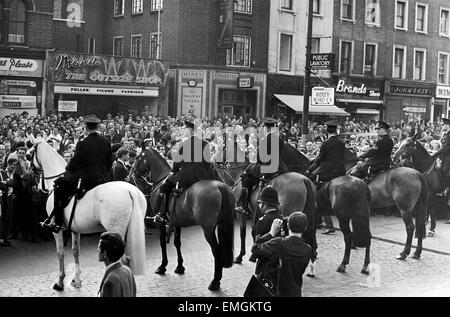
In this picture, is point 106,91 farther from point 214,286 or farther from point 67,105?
point 214,286

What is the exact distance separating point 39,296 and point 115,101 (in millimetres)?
25894

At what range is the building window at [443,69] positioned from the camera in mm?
48938

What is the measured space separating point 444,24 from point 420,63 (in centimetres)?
425

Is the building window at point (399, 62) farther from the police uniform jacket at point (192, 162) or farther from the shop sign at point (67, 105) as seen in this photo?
the police uniform jacket at point (192, 162)

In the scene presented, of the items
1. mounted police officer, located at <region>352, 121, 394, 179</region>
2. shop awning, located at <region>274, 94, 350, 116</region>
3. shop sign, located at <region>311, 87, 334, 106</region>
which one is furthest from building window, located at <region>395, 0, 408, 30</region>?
mounted police officer, located at <region>352, 121, 394, 179</region>

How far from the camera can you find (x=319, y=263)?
491 inches

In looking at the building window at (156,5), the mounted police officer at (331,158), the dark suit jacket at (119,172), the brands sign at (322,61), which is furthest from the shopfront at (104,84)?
the mounted police officer at (331,158)

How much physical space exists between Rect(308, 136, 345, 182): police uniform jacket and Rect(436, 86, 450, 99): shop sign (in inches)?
1514

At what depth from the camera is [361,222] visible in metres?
11.8

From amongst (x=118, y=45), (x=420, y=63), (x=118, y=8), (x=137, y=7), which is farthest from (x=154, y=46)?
(x=420, y=63)

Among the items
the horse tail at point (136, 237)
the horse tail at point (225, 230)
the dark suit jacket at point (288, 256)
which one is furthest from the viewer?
the horse tail at point (225, 230)

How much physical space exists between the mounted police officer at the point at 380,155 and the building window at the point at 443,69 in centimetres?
3807

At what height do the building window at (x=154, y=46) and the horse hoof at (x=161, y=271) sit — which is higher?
the building window at (x=154, y=46)

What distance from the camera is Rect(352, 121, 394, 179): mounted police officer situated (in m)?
13.4
